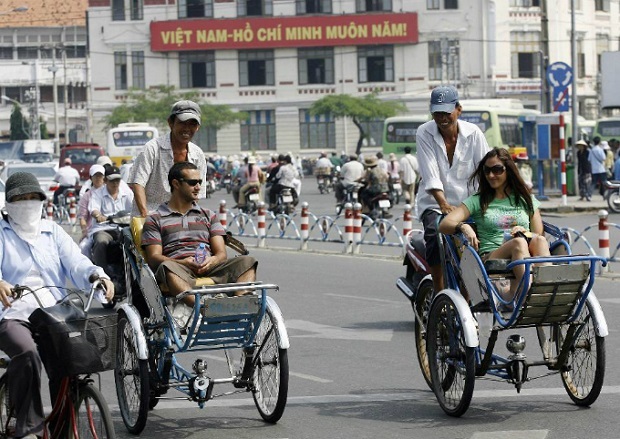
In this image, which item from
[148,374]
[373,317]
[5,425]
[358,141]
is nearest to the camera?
[5,425]

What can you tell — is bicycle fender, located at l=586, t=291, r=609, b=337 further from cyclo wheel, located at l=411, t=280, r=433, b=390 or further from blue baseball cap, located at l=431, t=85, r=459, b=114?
blue baseball cap, located at l=431, t=85, r=459, b=114

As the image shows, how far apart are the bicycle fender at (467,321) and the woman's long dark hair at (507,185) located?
0.72m

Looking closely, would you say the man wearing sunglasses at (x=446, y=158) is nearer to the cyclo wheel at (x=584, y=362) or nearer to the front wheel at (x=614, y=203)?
the cyclo wheel at (x=584, y=362)

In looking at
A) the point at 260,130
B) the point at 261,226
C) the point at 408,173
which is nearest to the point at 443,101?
the point at 261,226

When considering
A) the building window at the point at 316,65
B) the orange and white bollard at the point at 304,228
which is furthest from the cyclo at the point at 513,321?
the building window at the point at 316,65

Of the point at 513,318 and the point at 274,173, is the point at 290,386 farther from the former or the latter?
the point at 274,173

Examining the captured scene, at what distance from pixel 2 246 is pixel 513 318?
9.59 feet

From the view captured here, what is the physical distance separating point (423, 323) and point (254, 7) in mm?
78610

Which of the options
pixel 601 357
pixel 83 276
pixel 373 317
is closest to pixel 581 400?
pixel 601 357

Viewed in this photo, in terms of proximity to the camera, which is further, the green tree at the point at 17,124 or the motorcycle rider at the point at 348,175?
the green tree at the point at 17,124

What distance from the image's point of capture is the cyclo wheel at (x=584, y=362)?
26.7 ft

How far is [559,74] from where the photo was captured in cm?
3069

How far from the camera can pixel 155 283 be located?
320 inches

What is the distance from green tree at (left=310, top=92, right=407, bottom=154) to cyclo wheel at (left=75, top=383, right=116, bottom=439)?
73.5 m
